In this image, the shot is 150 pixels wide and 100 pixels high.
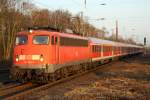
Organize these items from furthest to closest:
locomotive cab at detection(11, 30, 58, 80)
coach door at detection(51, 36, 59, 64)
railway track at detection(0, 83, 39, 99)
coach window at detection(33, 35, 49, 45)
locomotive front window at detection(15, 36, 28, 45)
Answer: locomotive front window at detection(15, 36, 28, 45) < coach door at detection(51, 36, 59, 64) < coach window at detection(33, 35, 49, 45) < locomotive cab at detection(11, 30, 58, 80) < railway track at detection(0, 83, 39, 99)

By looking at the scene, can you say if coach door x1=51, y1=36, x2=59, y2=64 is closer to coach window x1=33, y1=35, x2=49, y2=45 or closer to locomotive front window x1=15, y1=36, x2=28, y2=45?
coach window x1=33, y1=35, x2=49, y2=45

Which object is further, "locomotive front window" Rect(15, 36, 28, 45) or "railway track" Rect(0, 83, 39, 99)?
"locomotive front window" Rect(15, 36, 28, 45)

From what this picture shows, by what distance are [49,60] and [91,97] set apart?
5.30 metres

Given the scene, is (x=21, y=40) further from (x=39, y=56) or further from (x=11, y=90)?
→ (x=11, y=90)

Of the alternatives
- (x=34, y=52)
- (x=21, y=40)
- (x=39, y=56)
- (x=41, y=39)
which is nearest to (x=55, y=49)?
(x=41, y=39)

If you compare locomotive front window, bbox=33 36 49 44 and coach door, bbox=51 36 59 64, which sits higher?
locomotive front window, bbox=33 36 49 44

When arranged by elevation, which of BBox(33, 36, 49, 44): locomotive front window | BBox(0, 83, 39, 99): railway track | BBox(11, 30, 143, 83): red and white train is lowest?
BBox(0, 83, 39, 99): railway track

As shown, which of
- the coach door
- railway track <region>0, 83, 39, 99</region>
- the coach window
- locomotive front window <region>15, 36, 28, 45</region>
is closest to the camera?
railway track <region>0, 83, 39, 99</region>

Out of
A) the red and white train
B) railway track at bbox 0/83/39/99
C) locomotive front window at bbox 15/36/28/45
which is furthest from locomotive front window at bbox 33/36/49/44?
railway track at bbox 0/83/39/99

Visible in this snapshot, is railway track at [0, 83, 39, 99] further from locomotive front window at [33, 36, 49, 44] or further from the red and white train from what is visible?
locomotive front window at [33, 36, 49, 44]

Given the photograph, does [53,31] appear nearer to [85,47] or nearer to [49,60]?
[49,60]

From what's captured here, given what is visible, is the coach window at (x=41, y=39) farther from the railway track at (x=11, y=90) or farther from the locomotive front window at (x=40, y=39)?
the railway track at (x=11, y=90)

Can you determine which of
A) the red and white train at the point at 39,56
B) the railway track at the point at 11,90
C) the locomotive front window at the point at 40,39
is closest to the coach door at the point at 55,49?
the red and white train at the point at 39,56

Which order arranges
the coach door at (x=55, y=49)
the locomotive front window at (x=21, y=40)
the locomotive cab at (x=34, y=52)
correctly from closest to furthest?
1. the locomotive cab at (x=34, y=52)
2. the coach door at (x=55, y=49)
3. the locomotive front window at (x=21, y=40)
